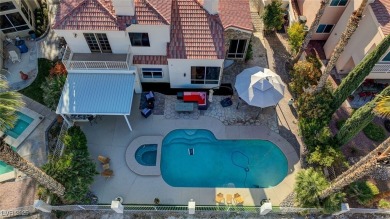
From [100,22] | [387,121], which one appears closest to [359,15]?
[387,121]

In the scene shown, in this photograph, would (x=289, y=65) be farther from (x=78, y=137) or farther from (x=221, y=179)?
(x=78, y=137)

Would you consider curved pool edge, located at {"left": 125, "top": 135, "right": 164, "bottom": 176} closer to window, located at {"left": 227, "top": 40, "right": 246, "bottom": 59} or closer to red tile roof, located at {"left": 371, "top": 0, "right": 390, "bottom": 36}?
window, located at {"left": 227, "top": 40, "right": 246, "bottom": 59}

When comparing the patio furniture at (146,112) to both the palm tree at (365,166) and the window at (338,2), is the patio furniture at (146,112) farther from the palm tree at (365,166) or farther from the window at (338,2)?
the window at (338,2)

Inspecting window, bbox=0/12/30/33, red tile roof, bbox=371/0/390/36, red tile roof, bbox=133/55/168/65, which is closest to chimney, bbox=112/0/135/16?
red tile roof, bbox=133/55/168/65

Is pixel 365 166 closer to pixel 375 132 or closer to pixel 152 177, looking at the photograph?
pixel 375 132

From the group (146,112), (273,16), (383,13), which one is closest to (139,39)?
(146,112)

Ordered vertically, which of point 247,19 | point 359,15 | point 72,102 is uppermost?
point 359,15
